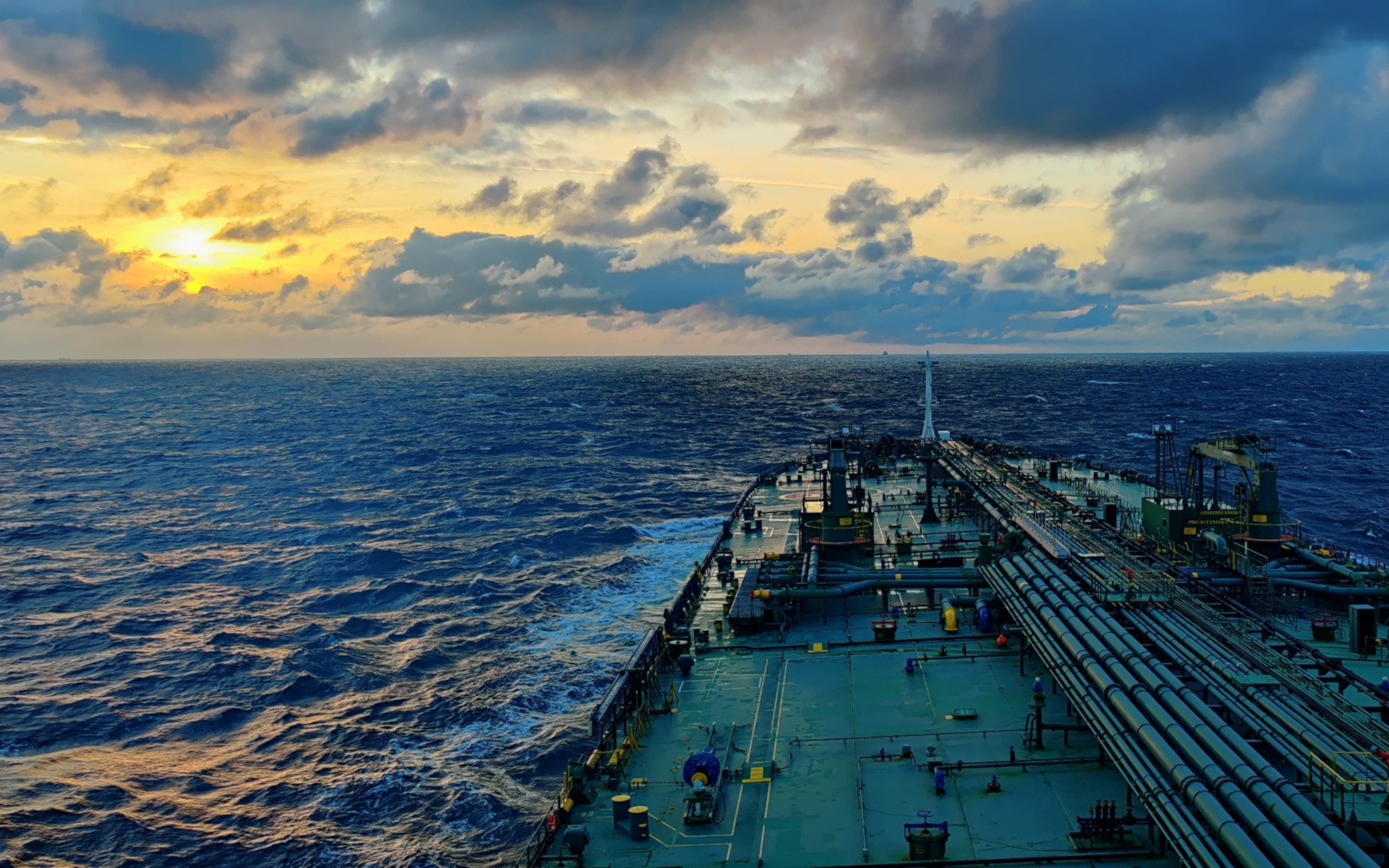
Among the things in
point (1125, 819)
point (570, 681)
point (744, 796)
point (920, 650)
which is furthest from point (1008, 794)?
point (570, 681)

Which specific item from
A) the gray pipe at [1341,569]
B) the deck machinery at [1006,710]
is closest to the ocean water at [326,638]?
the deck machinery at [1006,710]

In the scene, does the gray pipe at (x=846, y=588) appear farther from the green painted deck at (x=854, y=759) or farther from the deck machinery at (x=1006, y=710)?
the green painted deck at (x=854, y=759)

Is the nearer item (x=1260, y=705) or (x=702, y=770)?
(x=1260, y=705)

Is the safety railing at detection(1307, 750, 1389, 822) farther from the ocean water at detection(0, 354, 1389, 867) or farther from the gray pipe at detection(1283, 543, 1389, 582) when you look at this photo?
the ocean water at detection(0, 354, 1389, 867)

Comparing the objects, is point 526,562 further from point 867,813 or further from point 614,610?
point 867,813

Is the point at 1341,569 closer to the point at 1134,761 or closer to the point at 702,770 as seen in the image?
the point at 1134,761

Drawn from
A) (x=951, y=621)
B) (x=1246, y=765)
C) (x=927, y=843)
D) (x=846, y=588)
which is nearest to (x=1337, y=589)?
(x=951, y=621)

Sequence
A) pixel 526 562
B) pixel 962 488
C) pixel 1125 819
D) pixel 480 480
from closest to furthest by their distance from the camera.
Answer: pixel 1125 819 → pixel 962 488 → pixel 526 562 → pixel 480 480
